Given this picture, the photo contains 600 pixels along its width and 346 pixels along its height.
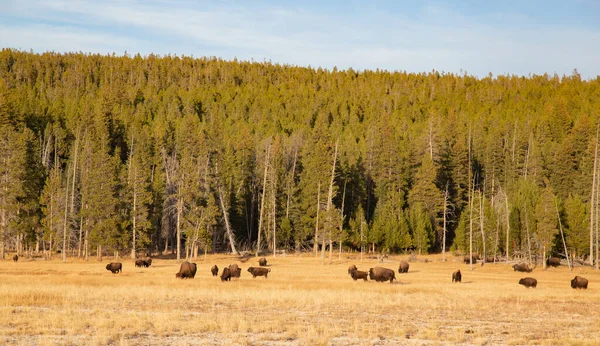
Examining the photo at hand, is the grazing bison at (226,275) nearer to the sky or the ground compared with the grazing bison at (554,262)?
nearer to the sky

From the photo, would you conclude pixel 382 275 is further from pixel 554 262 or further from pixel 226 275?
pixel 554 262

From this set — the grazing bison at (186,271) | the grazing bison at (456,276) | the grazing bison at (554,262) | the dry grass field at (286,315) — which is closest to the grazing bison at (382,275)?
the dry grass field at (286,315)

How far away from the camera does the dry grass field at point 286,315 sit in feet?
56.9

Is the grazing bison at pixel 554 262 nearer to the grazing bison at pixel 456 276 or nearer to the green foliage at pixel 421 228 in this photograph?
the green foliage at pixel 421 228

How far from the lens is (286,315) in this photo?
891 inches

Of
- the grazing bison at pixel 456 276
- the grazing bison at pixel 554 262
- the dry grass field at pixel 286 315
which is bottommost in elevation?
the grazing bison at pixel 554 262

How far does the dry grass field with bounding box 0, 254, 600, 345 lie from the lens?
1733cm

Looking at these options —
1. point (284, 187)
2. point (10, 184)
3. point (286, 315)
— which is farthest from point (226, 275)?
point (284, 187)

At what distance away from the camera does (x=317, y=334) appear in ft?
58.0

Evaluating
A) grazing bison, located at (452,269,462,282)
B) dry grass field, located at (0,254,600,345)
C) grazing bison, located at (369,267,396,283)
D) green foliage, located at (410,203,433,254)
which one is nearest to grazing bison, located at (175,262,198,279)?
dry grass field, located at (0,254,600,345)

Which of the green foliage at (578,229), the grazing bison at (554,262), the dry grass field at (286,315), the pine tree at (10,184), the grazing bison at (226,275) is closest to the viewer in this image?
the dry grass field at (286,315)

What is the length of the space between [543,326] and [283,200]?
6717cm

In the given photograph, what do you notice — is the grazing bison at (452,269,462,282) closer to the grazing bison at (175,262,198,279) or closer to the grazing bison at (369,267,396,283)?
the grazing bison at (369,267,396,283)

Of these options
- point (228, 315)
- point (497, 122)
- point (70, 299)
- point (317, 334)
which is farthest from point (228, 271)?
point (497, 122)
